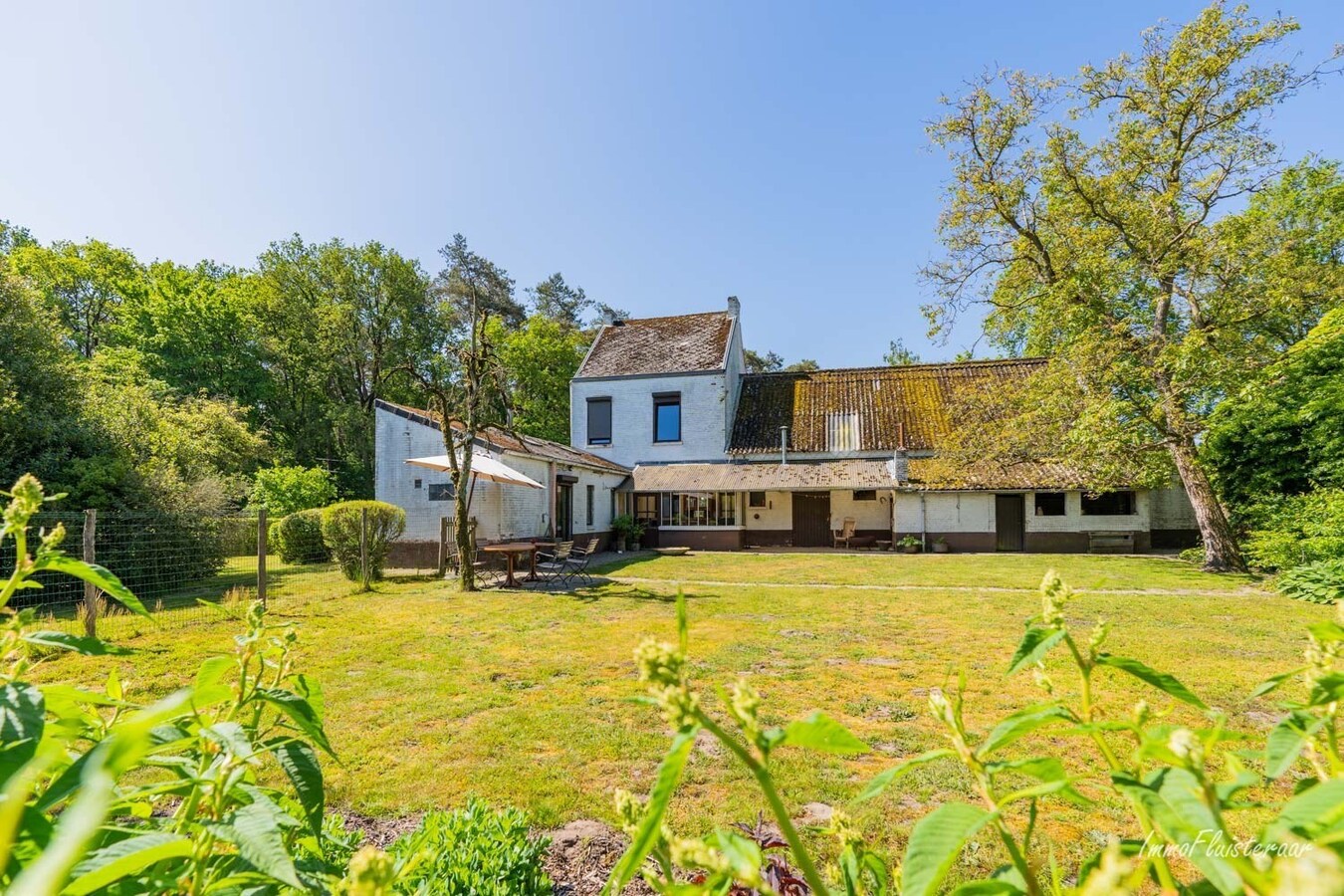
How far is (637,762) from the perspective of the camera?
14.4 ft

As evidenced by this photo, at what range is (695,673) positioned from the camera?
5398mm

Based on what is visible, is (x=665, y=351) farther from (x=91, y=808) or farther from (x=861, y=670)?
(x=91, y=808)

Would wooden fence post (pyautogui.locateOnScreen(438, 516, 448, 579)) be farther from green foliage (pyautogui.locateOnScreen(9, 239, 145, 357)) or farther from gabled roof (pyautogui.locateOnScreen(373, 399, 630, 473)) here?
green foliage (pyautogui.locateOnScreen(9, 239, 145, 357))

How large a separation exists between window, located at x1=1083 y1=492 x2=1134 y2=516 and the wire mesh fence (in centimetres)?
2134

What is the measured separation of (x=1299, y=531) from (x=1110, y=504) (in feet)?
28.3

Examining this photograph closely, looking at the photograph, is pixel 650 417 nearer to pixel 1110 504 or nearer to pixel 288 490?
pixel 288 490

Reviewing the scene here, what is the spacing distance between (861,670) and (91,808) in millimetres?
7265

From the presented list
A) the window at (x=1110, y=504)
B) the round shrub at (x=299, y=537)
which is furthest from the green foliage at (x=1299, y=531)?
the round shrub at (x=299, y=537)

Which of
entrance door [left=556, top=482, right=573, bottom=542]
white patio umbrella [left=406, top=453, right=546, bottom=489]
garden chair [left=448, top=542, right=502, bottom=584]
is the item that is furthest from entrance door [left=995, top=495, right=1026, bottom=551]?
garden chair [left=448, top=542, right=502, bottom=584]

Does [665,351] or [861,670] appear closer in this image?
[861,670]

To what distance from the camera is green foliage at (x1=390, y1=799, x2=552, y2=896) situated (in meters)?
2.30

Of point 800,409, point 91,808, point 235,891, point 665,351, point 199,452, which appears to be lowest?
point 235,891

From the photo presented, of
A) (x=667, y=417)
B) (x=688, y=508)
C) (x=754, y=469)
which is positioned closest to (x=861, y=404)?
(x=754, y=469)

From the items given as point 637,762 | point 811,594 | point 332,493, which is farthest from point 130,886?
point 332,493
